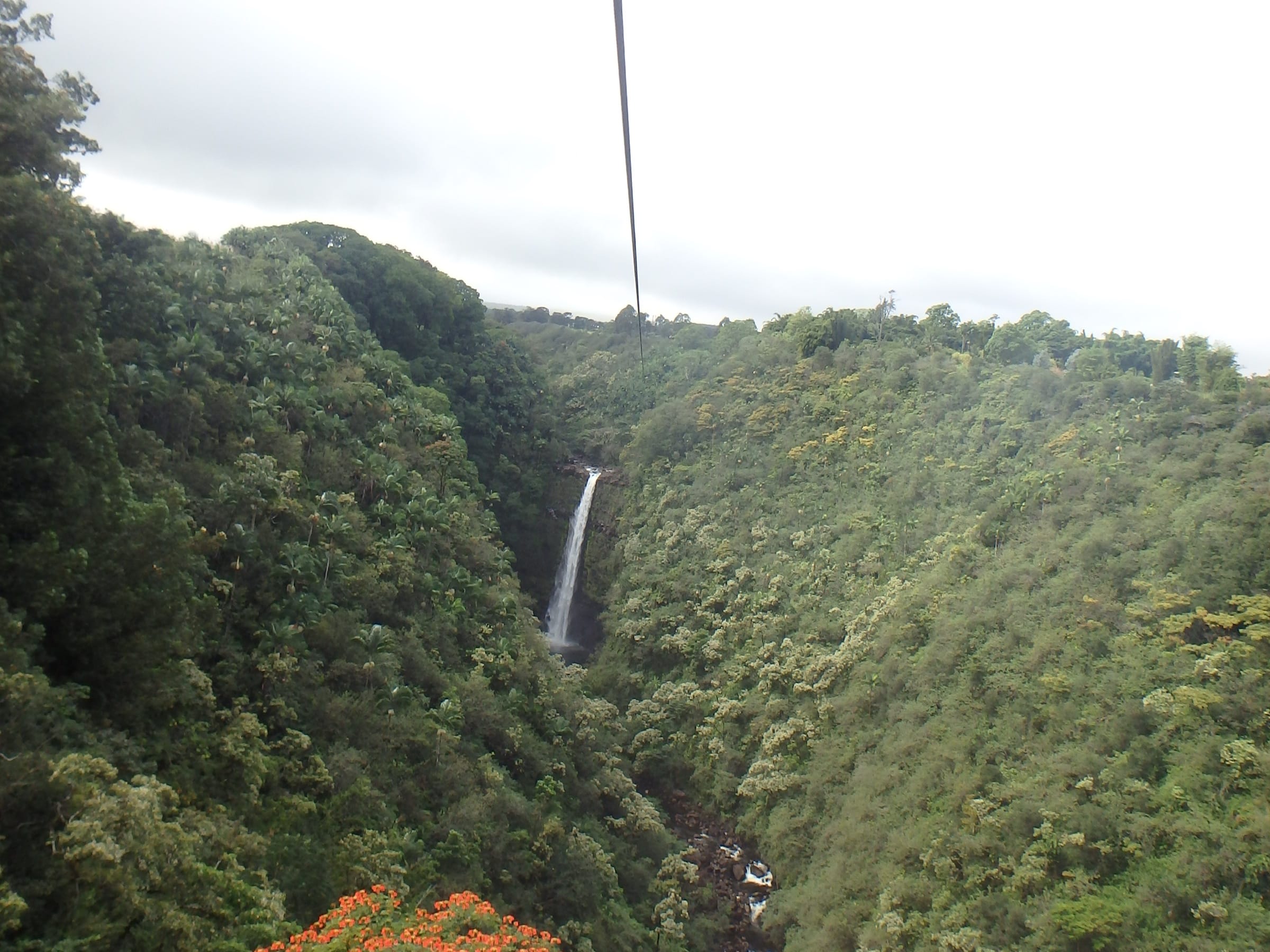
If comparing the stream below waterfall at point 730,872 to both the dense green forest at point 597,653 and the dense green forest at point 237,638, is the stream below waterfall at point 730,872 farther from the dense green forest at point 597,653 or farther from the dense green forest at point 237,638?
the dense green forest at point 237,638

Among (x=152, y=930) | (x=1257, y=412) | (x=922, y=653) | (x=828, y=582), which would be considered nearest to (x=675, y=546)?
(x=828, y=582)

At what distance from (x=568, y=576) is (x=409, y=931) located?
25709 mm

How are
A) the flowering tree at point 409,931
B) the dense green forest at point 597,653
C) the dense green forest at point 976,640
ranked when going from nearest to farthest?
1. the flowering tree at point 409,931
2. the dense green forest at point 597,653
3. the dense green forest at point 976,640

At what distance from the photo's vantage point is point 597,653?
27891 millimetres

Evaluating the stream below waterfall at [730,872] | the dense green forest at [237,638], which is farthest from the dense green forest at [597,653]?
the stream below waterfall at [730,872]

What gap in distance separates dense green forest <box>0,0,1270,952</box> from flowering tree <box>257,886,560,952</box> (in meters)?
0.78

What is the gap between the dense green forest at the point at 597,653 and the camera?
8.21 metres

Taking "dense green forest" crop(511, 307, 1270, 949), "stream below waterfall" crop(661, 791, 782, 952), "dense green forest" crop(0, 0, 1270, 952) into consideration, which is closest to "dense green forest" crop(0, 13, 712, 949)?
"dense green forest" crop(0, 0, 1270, 952)

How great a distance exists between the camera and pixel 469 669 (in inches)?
664

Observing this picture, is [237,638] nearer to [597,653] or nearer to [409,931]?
[409,931]

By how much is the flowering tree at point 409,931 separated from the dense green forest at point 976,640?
829cm

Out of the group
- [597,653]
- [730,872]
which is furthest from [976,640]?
[597,653]

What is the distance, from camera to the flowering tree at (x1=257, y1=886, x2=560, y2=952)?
248 inches

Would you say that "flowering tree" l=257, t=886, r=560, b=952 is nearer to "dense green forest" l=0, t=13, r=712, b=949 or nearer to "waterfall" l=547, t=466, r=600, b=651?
"dense green forest" l=0, t=13, r=712, b=949
